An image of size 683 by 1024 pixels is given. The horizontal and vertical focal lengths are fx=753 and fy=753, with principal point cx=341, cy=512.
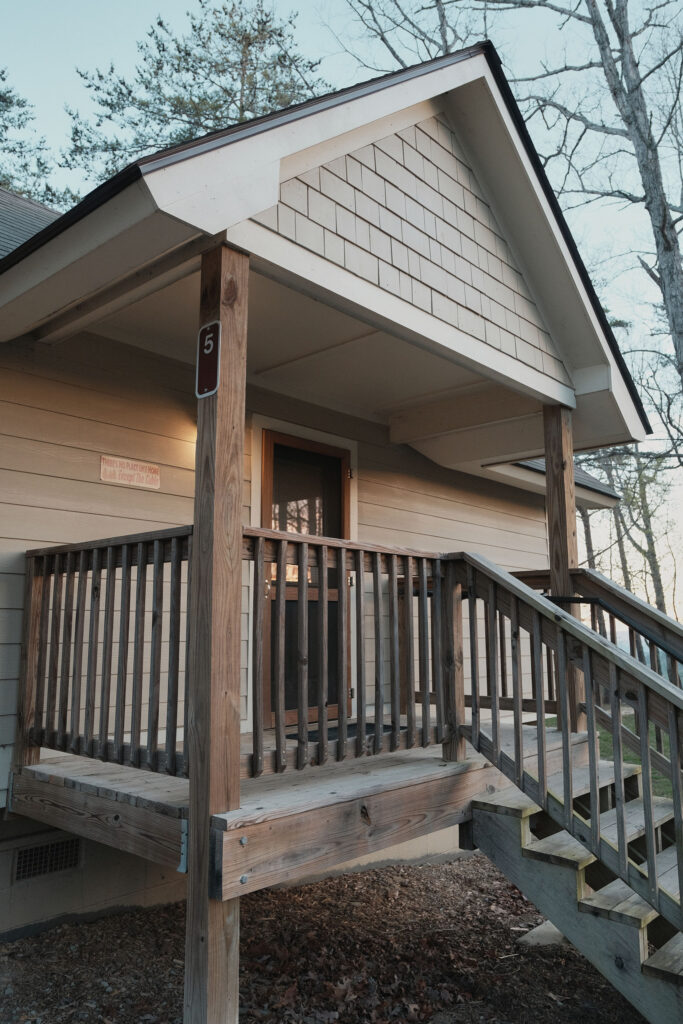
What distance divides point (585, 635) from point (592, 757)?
1.62 feet

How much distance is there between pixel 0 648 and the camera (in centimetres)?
369

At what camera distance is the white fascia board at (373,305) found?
10.1ft

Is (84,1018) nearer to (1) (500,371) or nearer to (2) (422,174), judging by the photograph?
(1) (500,371)

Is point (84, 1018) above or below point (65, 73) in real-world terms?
below

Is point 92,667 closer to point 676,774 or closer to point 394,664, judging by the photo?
point 394,664

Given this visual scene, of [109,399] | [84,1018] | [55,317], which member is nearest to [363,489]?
[109,399]

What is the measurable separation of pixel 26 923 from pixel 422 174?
176 inches

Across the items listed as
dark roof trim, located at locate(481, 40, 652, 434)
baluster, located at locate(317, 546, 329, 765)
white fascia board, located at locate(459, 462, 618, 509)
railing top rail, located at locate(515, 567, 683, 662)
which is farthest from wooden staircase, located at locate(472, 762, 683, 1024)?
white fascia board, located at locate(459, 462, 618, 509)

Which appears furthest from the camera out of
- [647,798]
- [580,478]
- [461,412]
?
[580,478]

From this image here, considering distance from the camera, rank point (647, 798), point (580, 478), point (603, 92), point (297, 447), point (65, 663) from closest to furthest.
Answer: point (647, 798)
point (65, 663)
point (297, 447)
point (580, 478)
point (603, 92)

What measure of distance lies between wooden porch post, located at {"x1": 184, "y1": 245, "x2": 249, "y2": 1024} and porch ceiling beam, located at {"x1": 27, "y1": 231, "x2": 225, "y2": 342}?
11cm

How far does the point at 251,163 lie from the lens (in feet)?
9.55

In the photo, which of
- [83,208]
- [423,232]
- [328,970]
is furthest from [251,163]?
[328,970]

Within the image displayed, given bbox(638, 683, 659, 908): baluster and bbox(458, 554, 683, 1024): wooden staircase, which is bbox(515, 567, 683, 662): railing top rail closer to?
bbox(458, 554, 683, 1024): wooden staircase
